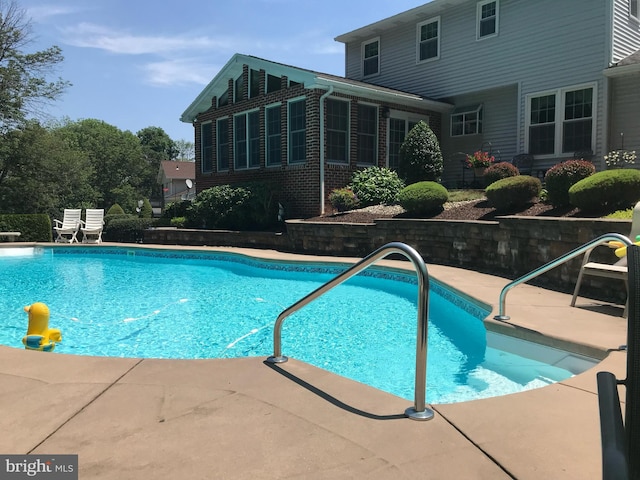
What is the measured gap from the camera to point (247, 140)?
15.7m

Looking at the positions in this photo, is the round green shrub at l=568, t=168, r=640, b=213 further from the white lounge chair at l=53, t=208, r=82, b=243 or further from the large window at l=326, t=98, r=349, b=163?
the white lounge chair at l=53, t=208, r=82, b=243

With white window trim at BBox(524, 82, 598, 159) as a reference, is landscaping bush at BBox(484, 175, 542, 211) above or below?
below

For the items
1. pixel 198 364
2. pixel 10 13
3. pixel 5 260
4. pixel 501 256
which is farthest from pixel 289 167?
pixel 10 13

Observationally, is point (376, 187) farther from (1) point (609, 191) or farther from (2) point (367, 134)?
(1) point (609, 191)

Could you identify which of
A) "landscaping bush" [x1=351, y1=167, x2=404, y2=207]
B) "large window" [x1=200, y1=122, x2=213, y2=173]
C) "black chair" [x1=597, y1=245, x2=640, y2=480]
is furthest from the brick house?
"black chair" [x1=597, y1=245, x2=640, y2=480]

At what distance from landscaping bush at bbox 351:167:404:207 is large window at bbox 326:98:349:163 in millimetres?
971

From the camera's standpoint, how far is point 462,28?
47.4 feet

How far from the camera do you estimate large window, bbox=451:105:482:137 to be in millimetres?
14727

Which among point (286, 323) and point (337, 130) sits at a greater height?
point (337, 130)

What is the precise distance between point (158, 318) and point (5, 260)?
9.32 meters

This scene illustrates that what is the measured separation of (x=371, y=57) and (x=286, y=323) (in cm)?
1374

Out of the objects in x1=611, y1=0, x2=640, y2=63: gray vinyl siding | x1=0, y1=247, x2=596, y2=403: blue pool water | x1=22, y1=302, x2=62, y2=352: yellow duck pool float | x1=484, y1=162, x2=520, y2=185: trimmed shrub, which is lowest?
x1=0, y1=247, x2=596, y2=403: blue pool water

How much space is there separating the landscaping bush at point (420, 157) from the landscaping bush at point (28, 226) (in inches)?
526

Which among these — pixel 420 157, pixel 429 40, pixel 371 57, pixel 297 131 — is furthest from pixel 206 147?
pixel 420 157
